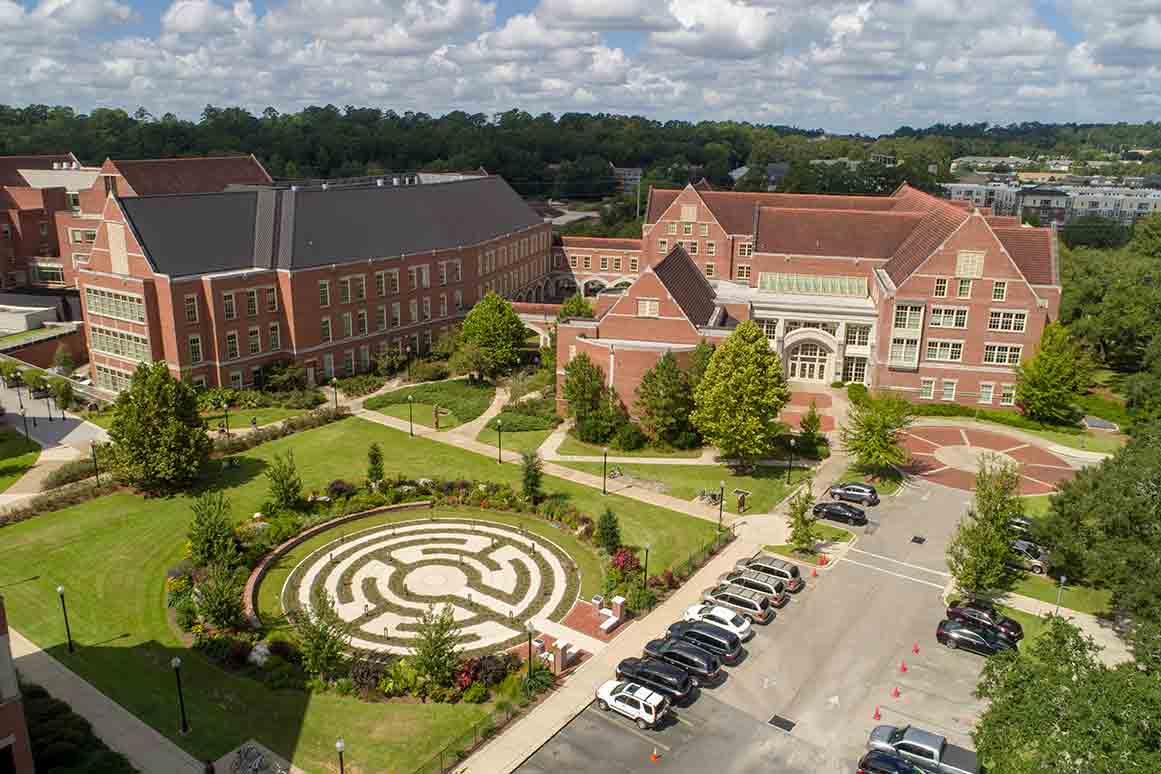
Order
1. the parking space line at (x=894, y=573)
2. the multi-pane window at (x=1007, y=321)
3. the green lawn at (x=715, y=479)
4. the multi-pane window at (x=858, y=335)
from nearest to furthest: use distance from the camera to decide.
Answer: the parking space line at (x=894, y=573) → the green lawn at (x=715, y=479) → the multi-pane window at (x=1007, y=321) → the multi-pane window at (x=858, y=335)

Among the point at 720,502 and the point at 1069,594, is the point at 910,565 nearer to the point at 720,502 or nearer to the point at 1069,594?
the point at 1069,594

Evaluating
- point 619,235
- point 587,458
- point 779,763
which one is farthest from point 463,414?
point 619,235

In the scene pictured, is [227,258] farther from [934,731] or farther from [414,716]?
[934,731]

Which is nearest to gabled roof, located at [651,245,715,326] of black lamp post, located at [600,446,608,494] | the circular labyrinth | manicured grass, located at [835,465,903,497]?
black lamp post, located at [600,446,608,494]

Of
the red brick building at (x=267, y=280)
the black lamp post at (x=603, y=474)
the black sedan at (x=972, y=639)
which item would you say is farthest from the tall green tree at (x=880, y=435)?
the red brick building at (x=267, y=280)

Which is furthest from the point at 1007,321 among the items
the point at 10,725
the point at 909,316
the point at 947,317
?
the point at 10,725

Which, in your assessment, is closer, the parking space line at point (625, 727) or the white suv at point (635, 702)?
the parking space line at point (625, 727)

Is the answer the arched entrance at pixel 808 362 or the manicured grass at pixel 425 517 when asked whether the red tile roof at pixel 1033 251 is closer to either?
the arched entrance at pixel 808 362
